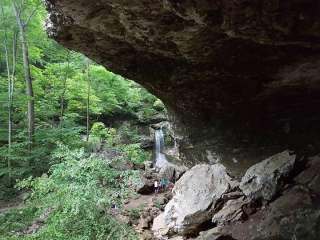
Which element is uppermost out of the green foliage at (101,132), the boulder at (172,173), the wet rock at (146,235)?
the green foliage at (101,132)

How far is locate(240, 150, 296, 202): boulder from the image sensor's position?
8039 millimetres

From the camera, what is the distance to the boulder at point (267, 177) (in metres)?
8.04

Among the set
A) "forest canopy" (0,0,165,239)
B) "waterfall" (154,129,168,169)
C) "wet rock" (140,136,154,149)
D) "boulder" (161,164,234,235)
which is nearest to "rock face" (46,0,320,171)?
"boulder" (161,164,234,235)

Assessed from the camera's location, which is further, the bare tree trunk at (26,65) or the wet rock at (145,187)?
the bare tree trunk at (26,65)

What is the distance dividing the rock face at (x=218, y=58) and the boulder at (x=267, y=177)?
96 cm

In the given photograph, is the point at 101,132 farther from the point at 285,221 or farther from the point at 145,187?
the point at 285,221

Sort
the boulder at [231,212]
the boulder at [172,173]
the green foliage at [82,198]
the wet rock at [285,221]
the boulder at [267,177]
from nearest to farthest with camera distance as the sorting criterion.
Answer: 1. the wet rock at [285,221]
2. the green foliage at [82,198]
3. the boulder at [267,177]
4. the boulder at [231,212]
5. the boulder at [172,173]

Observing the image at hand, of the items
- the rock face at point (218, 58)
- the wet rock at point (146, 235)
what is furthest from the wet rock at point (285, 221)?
the wet rock at point (146, 235)

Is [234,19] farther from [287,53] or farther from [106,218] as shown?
[106,218]

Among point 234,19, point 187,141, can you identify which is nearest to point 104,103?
point 187,141

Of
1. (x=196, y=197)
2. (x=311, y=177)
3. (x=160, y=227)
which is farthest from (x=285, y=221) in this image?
(x=160, y=227)

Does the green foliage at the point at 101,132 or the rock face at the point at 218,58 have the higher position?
the rock face at the point at 218,58

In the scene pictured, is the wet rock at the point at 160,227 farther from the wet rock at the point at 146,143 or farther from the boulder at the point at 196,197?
the wet rock at the point at 146,143

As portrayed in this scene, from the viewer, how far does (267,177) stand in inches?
322
